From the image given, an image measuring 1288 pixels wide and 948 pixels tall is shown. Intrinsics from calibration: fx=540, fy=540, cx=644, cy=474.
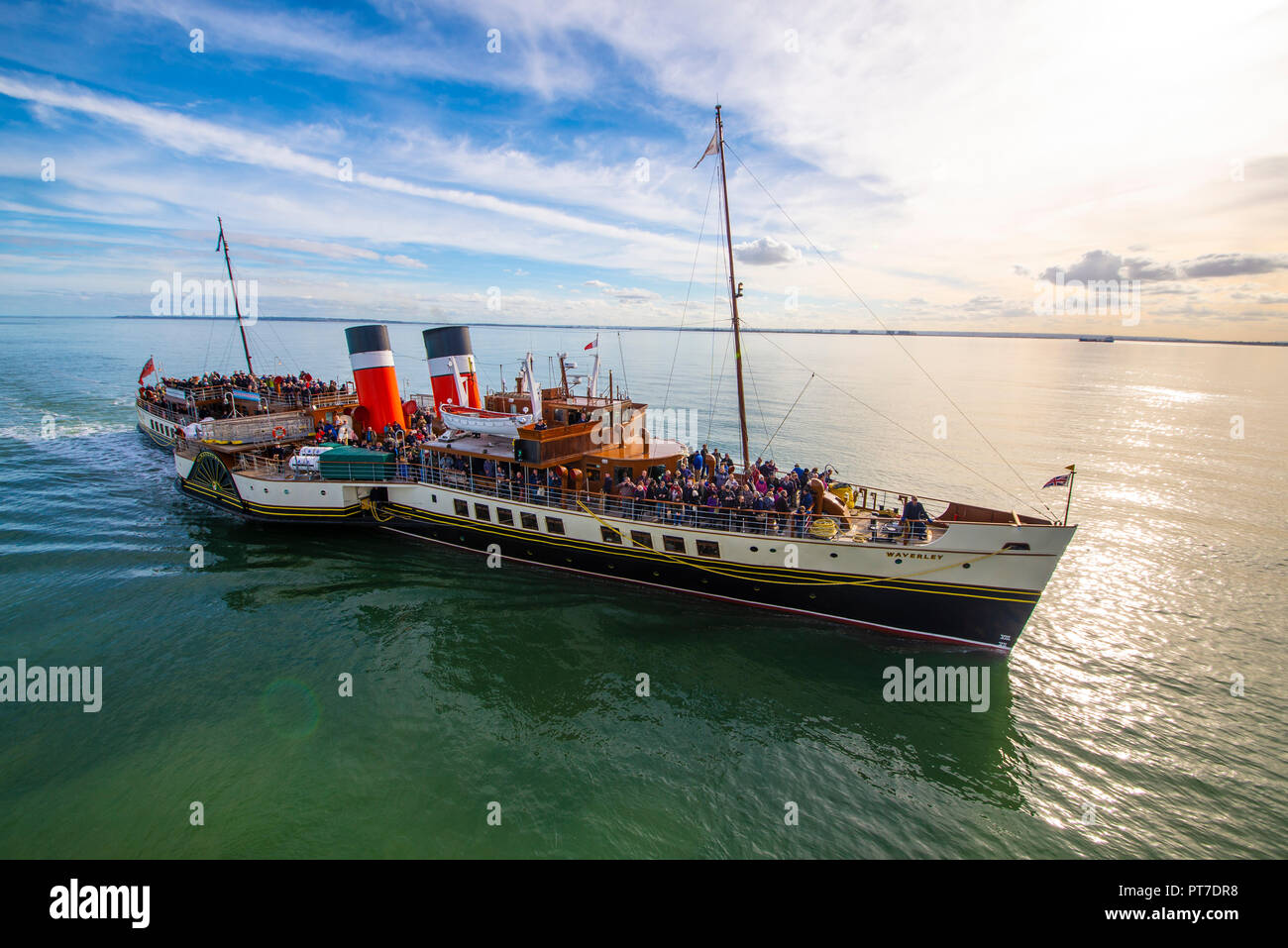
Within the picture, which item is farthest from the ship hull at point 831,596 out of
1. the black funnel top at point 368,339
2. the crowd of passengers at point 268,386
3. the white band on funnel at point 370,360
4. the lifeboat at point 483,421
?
the crowd of passengers at point 268,386

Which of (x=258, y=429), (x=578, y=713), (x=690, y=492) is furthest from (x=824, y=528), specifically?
(x=258, y=429)

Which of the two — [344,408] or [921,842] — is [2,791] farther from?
[344,408]

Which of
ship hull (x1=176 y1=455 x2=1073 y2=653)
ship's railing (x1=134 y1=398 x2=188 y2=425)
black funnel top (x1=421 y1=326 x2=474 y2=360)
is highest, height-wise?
black funnel top (x1=421 y1=326 x2=474 y2=360)

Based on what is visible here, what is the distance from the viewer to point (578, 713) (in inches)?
571

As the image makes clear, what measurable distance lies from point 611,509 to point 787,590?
7180 millimetres

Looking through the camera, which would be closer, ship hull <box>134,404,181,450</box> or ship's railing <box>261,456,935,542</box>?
ship's railing <box>261,456,935,542</box>

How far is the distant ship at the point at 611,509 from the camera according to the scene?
17.1 m

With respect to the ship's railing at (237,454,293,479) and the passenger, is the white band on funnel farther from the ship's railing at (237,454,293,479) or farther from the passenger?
the passenger

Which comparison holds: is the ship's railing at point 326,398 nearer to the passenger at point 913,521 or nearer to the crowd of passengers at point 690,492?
the crowd of passengers at point 690,492

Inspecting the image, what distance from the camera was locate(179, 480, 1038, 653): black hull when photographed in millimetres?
17031

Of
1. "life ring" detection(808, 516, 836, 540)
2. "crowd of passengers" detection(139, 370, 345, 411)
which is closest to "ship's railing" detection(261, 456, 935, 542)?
"life ring" detection(808, 516, 836, 540)

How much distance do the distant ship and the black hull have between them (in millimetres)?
57

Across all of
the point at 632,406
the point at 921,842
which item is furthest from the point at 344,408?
the point at 921,842

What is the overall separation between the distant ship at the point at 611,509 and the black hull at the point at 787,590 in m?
0.06
